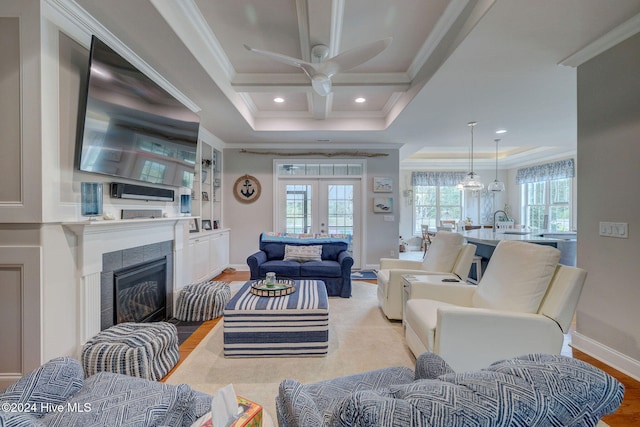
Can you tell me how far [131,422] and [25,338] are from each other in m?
1.42

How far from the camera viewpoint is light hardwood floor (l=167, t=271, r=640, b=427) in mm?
1643

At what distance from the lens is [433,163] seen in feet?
28.2

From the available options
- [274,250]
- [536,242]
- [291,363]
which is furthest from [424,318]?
[274,250]

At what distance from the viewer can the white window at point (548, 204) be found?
22.2 feet

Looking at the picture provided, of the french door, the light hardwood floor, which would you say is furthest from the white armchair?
the french door

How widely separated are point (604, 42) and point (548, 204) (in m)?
6.49

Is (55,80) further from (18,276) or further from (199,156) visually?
(199,156)

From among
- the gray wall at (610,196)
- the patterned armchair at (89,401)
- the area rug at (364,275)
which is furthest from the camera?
the area rug at (364,275)

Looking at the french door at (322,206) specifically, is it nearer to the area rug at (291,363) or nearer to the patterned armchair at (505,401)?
the area rug at (291,363)

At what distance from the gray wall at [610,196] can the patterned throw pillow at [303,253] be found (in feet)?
9.66

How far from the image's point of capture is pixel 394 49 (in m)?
2.80

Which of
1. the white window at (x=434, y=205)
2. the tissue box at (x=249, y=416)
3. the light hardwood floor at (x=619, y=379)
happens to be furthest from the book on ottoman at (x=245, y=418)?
the white window at (x=434, y=205)

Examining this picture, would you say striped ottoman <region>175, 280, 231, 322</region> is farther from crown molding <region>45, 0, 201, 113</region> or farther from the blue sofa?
crown molding <region>45, 0, 201, 113</region>

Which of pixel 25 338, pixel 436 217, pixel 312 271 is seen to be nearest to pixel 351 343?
pixel 312 271
